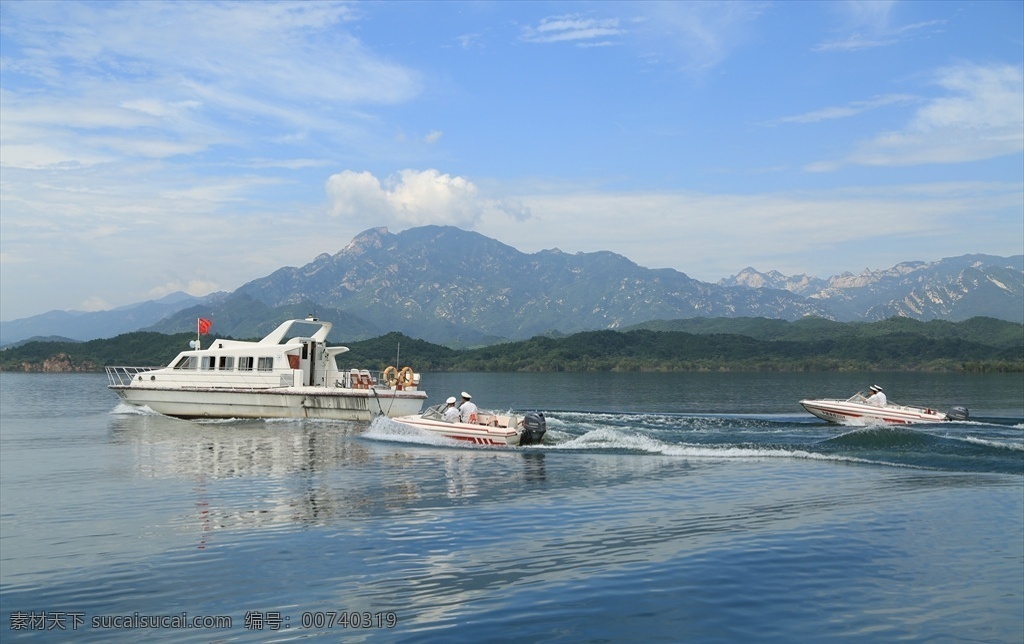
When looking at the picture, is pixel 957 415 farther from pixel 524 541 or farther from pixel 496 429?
pixel 524 541

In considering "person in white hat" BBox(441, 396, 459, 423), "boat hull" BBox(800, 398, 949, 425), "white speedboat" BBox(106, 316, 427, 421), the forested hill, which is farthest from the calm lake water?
the forested hill

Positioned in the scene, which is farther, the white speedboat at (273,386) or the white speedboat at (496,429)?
the white speedboat at (273,386)

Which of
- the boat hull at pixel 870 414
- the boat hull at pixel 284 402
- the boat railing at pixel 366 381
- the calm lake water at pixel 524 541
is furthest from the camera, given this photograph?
the boat railing at pixel 366 381

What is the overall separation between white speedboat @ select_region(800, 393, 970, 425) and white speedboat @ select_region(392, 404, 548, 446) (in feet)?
68.4

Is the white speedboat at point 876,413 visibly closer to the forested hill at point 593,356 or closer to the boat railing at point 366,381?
the boat railing at point 366,381

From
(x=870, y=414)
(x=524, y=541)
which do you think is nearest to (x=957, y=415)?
(x=870, y=414)

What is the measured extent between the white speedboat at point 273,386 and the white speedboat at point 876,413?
24211 mm

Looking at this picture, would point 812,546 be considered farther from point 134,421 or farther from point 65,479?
point 134,421

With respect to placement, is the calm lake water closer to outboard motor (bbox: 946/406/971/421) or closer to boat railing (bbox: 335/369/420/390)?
outboard motor (bbox: 946/406/971/421)

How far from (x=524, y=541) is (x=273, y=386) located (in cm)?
→ 3472

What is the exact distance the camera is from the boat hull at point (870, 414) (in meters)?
46.2

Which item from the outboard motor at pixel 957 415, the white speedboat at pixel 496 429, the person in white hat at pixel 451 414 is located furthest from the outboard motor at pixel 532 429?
the outboard motor at pixel 957 415

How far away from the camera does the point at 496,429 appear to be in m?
37.1

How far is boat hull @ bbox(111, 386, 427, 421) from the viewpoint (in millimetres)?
48094
